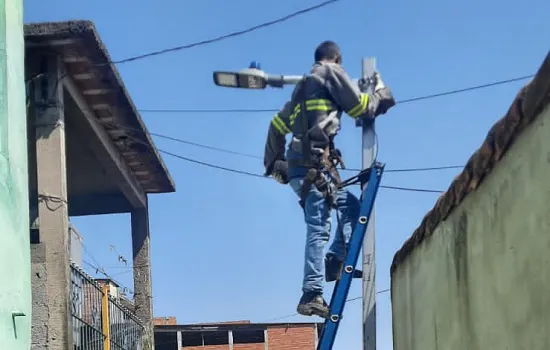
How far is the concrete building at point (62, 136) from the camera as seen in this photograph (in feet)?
29.5

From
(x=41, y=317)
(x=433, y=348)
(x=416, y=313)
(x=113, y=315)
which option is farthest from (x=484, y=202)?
(x=113, y=315)

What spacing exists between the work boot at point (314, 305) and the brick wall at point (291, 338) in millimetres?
28588

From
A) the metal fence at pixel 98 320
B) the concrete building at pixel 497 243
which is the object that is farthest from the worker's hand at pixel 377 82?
the metal fence at pixel 98 320

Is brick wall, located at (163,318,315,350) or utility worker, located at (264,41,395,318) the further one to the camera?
brick wall, located at (163,318,315,350)

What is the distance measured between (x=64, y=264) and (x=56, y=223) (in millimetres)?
462

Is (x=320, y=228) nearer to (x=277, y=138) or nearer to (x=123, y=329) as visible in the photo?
(x=277, y=138)

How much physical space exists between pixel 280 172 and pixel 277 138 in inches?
10.9

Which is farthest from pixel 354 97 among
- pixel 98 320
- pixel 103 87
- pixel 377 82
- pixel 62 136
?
pixel 98 320

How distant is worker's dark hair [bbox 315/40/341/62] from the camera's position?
6.75 metres

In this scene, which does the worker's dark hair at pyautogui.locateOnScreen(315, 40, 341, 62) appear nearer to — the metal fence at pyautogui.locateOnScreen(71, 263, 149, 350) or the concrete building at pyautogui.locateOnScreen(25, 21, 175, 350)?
the concrete building at pyautogui.locateOnScreen(25, 21, 175, 350)

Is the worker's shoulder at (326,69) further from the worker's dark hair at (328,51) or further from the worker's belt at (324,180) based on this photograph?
the worker's belt at (324,180)

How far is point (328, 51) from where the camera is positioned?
6.78m

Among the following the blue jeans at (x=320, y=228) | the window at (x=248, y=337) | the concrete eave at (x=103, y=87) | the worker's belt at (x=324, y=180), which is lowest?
the window at (x=248, y=337)

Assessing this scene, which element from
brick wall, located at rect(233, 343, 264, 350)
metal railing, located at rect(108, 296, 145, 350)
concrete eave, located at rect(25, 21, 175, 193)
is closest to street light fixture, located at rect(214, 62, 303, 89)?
concrete eave, located at rect(25, 21, 175, 193)
